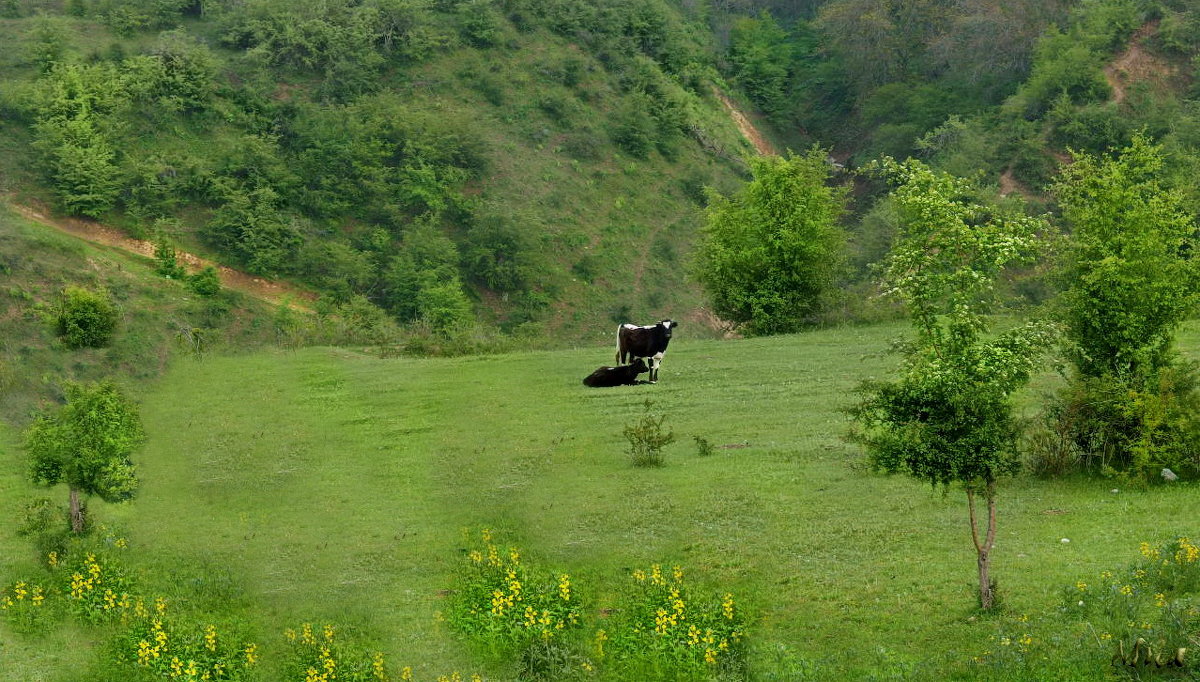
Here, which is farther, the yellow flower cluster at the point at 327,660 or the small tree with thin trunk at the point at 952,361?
the yellow flower cluster at the point at 327,660

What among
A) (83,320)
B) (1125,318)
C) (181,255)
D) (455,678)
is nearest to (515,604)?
(455,678)

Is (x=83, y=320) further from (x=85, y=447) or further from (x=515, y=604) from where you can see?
(x=515, y=604)

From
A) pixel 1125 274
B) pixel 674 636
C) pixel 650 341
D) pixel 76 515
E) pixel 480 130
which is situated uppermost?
pixel 480 130

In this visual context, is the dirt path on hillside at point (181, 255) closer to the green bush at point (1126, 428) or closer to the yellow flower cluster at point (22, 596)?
the yellow flower cluster at point (22, 596)

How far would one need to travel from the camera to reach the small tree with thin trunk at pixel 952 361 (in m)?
15.1

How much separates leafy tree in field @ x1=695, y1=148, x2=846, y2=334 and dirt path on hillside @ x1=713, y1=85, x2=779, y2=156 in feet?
121

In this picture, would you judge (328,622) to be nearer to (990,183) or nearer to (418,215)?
(418,215)

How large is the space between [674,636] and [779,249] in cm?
2608

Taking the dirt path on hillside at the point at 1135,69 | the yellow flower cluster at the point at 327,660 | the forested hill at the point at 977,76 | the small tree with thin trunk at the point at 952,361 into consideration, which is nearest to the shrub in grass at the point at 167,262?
the yellow flower cluster at the point at 327,660

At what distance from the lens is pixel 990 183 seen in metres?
63.5

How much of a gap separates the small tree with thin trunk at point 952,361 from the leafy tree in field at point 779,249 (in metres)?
24.5

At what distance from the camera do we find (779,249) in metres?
40.6

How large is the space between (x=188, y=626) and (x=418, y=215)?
40834 mm

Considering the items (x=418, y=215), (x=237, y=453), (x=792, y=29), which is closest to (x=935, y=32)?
(x=792, y=29)
